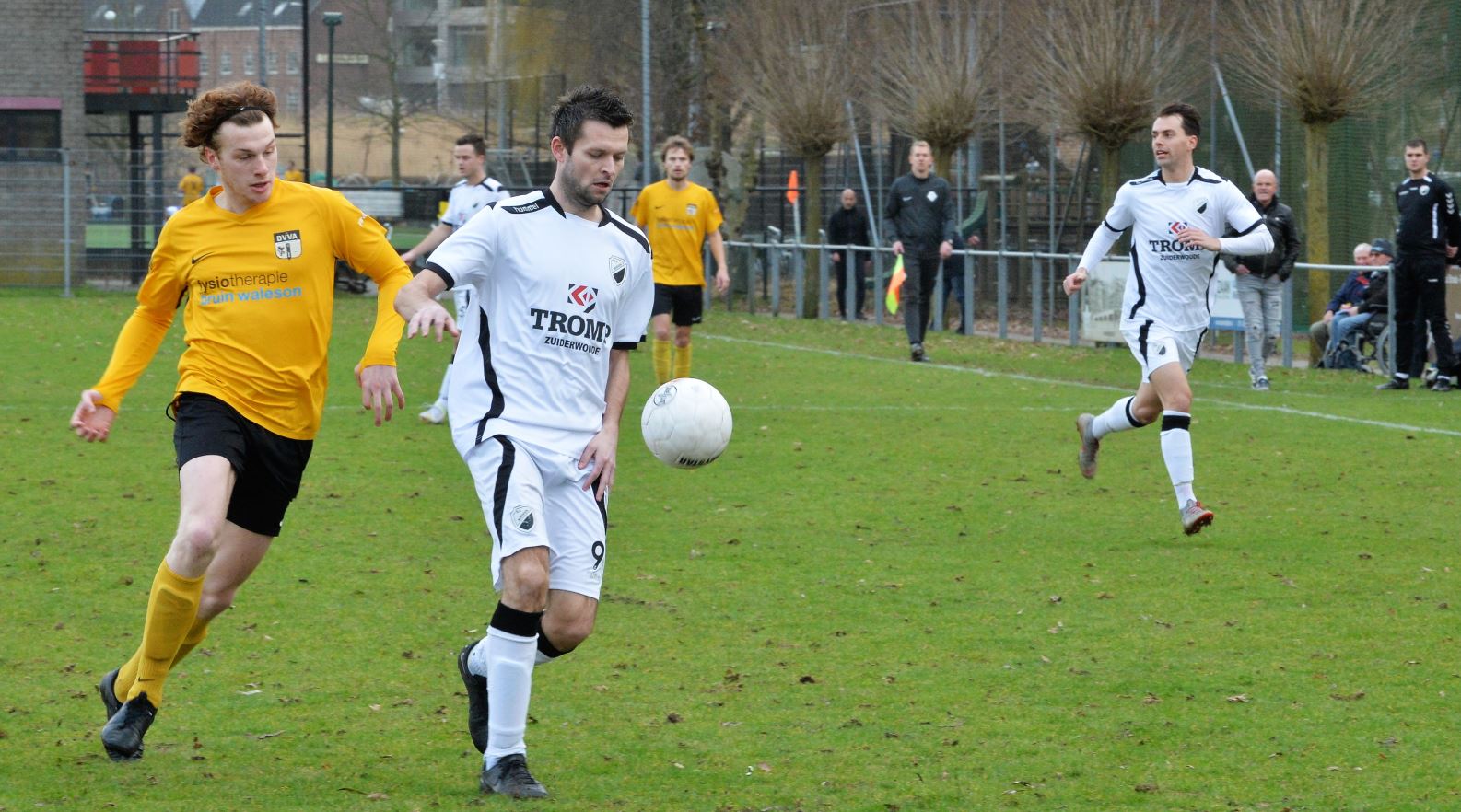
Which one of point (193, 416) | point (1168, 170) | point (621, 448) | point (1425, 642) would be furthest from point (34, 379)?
point (1425, 642)

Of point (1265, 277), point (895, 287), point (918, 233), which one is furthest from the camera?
point (895, 287)

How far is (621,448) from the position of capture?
12.7 meters

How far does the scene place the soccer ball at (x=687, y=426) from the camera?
18.9 feet

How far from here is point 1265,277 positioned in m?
18.0

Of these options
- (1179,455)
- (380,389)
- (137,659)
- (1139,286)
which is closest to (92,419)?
(137,659)

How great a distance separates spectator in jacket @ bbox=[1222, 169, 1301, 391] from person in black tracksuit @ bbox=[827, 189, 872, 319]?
371 inches

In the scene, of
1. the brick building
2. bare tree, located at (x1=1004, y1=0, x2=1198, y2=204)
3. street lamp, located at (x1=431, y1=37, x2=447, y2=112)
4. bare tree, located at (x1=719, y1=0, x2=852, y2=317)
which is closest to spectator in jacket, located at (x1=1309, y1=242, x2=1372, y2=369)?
bare tree, located at (x1=1004, y1=0, x2=1198, y2=204)

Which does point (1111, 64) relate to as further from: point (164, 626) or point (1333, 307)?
point (164, 626)

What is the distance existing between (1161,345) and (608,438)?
16.8 feet

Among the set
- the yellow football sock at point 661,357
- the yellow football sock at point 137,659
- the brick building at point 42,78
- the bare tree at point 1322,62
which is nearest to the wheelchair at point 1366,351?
the bare tree at point 1322,62

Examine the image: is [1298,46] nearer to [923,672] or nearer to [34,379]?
[34,379]

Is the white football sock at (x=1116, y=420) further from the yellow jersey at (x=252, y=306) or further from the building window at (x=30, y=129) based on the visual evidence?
the building window at (x=30, y=129)

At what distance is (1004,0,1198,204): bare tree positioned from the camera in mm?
23312

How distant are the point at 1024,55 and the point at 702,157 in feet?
26.2
